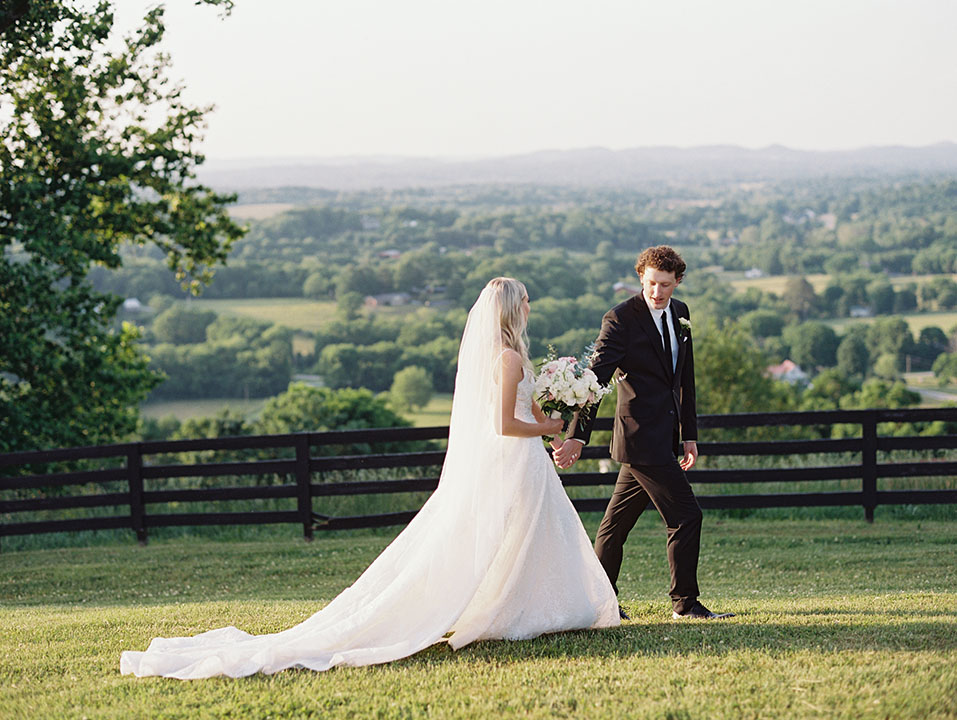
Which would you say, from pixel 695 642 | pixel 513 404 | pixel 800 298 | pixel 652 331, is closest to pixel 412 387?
pixel 800 298

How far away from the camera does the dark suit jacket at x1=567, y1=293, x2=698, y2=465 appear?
20.1 ft

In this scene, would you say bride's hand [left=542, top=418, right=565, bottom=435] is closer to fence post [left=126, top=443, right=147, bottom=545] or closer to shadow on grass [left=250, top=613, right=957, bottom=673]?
shadow on grass [left=250, top=613, right=957, bottom=673]

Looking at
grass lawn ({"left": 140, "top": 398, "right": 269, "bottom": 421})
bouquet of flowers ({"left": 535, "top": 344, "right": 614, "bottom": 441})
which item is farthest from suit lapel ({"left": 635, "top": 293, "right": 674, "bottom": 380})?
grass lawn ({"left": 140, "top": 398, "right": 269, "bottom": 421})

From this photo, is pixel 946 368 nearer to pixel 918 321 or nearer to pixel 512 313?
pixel 918 321

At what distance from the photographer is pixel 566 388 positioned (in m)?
5.92

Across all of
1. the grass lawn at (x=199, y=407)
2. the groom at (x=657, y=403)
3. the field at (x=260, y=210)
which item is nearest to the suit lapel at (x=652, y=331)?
the groom at (x=657, y=403)

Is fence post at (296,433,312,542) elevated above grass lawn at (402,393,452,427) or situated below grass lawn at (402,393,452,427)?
above

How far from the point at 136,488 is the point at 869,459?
8.21m

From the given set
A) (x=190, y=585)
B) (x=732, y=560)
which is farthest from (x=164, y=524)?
(x=732, y=560)

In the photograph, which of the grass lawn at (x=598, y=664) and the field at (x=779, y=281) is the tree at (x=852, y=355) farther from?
the grass lawn at (x=598, y=664)

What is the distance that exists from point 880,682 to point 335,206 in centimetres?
14756

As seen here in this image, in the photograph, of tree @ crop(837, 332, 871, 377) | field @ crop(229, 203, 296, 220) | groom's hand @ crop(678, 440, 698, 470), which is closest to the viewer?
groom's hand @ crop(678, 440, 698, 470)

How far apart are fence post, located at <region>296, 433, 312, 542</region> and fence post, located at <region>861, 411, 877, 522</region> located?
6.09 m

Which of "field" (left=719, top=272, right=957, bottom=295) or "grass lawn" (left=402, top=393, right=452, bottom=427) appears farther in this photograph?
"field" (left=719, top=272, right=957, bottom=295)
